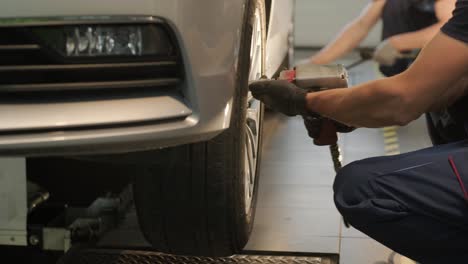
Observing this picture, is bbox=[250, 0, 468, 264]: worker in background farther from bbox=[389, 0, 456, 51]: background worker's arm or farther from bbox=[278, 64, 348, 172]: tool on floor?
bbox=[389, 0, 456, 51]: background worker's arm

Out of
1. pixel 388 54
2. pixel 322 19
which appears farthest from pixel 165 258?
pixel 322 19

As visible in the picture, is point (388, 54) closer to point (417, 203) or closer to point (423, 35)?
point (423, 35)

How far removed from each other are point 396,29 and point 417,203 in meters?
2.37

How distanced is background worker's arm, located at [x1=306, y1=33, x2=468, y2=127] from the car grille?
45cm

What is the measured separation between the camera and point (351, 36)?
401 centimetres

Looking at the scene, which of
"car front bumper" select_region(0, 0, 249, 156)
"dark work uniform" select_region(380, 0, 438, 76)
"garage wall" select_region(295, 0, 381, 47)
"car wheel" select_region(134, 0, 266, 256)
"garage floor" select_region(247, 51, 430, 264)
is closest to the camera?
"car front bumper" select_region(0, 0, 249, 156)

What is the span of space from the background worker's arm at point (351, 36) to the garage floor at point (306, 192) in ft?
1.60

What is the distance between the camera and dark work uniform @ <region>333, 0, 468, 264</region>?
172cm

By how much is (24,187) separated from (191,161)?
56cm

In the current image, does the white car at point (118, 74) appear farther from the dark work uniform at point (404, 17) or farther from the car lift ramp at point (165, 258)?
the dark work uniform at point (404, 17)

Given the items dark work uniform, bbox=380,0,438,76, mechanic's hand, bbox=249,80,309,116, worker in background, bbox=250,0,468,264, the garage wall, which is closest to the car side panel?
mechanic's hand, bbox=249,80,309,116

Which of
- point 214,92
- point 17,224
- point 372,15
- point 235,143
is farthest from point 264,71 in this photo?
point 372,15

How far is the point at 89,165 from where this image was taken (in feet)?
9.38

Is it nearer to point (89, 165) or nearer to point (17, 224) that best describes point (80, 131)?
point (17, 224)
